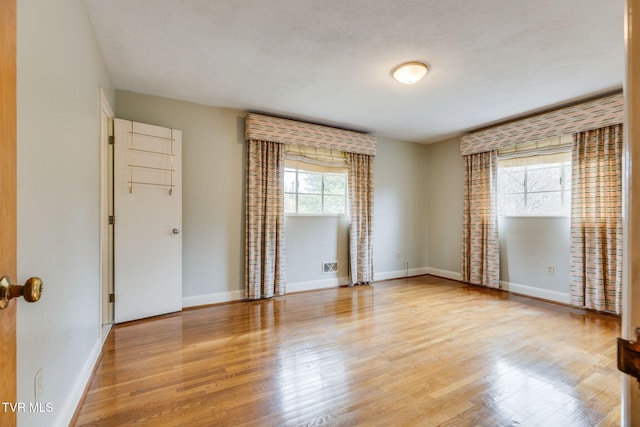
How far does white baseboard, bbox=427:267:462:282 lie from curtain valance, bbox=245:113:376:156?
2.48 m

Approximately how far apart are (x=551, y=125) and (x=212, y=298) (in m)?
4.80

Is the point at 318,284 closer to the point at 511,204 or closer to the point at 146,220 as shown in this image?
the point at 146,220

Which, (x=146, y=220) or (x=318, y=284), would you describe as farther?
(x=318, y=284)

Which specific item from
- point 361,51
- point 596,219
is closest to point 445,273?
point 596,219

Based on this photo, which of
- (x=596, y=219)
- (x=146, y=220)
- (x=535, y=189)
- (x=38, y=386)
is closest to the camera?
(x=38, y=386)

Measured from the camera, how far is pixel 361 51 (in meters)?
2.45

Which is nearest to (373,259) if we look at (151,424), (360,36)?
(360,36)

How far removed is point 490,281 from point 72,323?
191 inches

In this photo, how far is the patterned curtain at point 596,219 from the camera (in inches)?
127

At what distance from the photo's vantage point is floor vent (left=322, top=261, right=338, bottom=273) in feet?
14.8

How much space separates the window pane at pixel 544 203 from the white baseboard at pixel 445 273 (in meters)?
1.54

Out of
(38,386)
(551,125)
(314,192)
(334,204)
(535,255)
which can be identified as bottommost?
(38,386)

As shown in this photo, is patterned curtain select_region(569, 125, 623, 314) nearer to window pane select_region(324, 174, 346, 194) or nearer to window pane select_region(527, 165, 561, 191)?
window pane select_region(527, 165, 561, 191)

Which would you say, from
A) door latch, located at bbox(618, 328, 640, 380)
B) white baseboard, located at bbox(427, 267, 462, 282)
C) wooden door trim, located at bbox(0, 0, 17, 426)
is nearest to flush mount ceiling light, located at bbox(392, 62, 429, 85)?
wooden door trim, located at bbox(0, 0, 17, 426)
